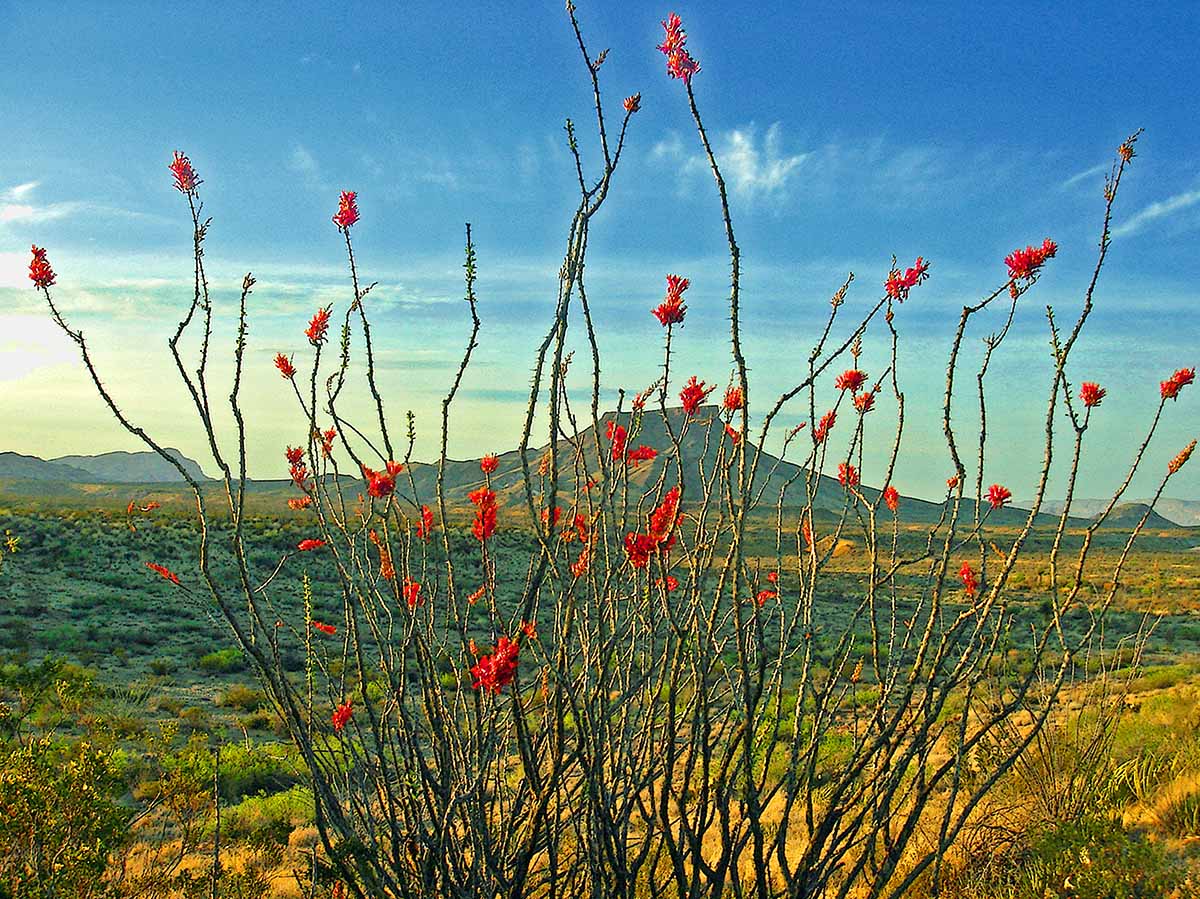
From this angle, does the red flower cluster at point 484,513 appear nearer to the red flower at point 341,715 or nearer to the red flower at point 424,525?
the red flower at point 424,525

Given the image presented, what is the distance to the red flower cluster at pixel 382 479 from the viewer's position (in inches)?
100

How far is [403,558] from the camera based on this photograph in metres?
2.54

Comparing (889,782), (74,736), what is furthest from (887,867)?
(74,736)

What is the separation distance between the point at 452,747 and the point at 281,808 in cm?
597

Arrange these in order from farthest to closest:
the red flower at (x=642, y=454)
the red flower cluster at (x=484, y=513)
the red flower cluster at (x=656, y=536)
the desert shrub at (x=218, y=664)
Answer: the desert shrub at (x=218, y=664) → the red flower at (x=642, y=454) → the red flower cluster at (x=484, y=513) → the red flower cluster at (x=656, y=536)

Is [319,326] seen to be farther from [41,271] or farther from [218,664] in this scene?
[218,664]

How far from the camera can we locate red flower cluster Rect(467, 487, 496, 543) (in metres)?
2.46

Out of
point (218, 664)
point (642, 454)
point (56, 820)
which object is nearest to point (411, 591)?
point (642, 454)

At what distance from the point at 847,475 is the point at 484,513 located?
139 centimetres

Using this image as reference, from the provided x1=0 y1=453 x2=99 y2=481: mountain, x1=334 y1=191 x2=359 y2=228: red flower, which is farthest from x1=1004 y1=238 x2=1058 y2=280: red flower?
x1=0 y1=453 x2=99 y2=481: mountain

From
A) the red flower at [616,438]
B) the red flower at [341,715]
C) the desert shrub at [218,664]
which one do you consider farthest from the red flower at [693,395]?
the desert shrub at [218,664]

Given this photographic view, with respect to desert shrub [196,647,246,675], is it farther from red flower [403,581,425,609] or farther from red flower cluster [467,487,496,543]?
red flower cluster [467,487,496,543]

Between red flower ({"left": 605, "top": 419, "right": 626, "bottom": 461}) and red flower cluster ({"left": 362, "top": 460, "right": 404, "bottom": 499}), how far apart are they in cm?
68

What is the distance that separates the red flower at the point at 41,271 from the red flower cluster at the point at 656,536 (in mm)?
1875
